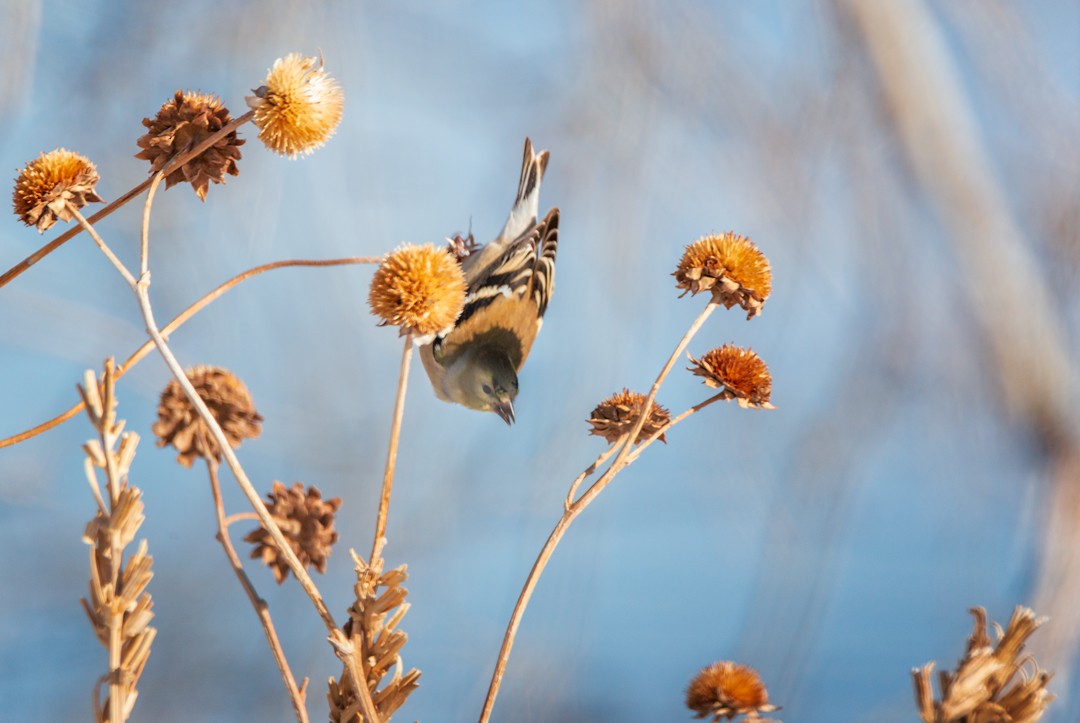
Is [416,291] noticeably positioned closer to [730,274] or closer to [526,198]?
[730,274]

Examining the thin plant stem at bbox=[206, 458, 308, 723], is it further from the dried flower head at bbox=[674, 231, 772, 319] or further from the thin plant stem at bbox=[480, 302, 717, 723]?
the dried flower head at bbox=[674, 231, 772, 319]

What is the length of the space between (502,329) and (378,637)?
39.2 inches

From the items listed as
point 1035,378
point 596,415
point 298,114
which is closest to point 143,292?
point 298,114

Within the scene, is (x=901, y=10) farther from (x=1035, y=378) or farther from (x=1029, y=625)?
(x=1029, y=625)

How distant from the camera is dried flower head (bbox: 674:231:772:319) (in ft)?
1.31

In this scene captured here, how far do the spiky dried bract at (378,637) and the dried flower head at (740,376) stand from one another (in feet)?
0.53

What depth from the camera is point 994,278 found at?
1.37 m

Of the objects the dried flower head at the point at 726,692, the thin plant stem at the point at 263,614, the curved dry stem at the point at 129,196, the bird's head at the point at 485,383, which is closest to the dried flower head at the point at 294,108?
the curved dry stem at the point at 129,196

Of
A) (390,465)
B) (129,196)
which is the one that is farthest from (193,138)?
(390,465)

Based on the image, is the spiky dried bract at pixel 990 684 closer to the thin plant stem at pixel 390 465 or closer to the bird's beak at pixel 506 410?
the thin plant stem at pixel 390 465

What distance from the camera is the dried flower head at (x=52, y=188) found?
0.34 meters

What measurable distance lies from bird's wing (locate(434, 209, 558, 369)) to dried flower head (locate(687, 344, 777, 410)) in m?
0.67

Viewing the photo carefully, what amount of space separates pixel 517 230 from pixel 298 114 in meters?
0.75

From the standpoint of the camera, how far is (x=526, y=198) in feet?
3.44
